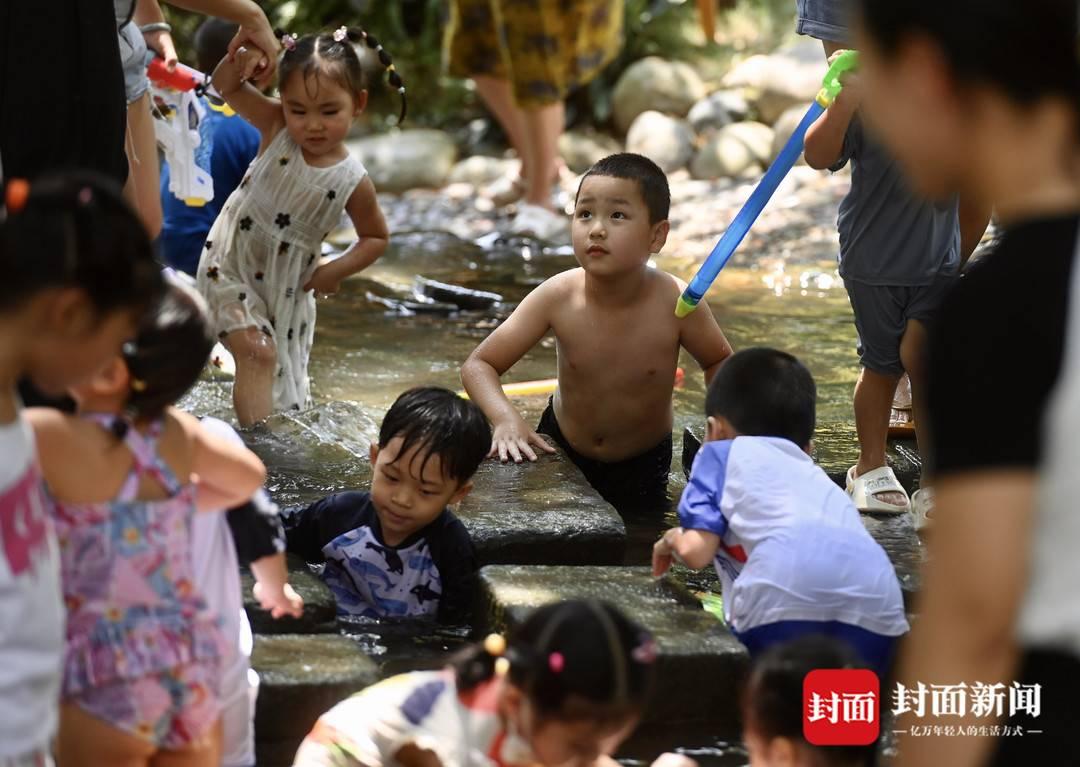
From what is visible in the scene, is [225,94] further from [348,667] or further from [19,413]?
[19,413]

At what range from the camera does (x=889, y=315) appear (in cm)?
377

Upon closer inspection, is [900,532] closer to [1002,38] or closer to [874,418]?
[874,418]

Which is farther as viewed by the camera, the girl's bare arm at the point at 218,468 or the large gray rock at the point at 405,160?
the large gray rock at the point at 405,160

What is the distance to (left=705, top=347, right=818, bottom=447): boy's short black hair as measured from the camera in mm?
2863

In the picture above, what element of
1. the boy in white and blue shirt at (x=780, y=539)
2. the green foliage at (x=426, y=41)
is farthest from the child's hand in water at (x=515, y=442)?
the green foliage at (x=426, y=41)

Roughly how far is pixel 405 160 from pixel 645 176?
638 centimetres

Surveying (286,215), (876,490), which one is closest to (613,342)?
(876,490)

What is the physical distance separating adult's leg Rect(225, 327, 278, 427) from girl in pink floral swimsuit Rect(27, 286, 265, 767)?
227 centimetres

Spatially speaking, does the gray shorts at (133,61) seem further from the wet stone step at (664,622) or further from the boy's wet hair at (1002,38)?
the boy's wet hair at (1002,38)

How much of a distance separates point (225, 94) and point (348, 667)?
7.54ft

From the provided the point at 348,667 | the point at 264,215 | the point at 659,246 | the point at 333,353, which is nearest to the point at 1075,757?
the point at 348,667

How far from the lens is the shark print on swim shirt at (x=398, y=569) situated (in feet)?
10.6

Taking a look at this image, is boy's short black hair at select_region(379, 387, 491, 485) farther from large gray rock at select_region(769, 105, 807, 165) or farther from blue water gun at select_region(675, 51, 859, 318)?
large gray rock at select_region(769, 105, 807, 165)

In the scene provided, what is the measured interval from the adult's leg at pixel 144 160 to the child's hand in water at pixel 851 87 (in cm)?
171
